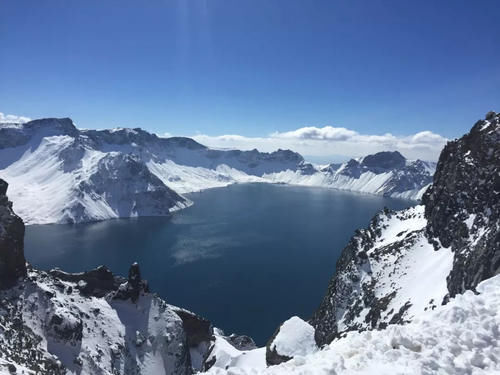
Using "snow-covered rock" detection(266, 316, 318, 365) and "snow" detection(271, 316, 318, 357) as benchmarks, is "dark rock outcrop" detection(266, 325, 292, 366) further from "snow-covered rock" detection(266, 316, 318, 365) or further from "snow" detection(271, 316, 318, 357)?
"snow" detection(271, 316, 318, 357)

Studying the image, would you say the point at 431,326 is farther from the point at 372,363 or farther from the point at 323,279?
the point at 323,279

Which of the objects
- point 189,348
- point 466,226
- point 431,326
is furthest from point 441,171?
point 431,326

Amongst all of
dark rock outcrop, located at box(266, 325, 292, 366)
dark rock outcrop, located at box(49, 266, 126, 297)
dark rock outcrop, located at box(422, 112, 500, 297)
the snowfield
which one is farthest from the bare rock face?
dark rock outcrop, located at box(422, 112, 500, 297)

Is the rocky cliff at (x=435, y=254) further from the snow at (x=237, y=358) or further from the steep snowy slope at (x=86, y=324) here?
the steep snowy slope at (x=86, y=324)

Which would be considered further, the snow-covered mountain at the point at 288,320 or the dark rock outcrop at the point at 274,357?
the snow-covered mountain at the point at 288,320

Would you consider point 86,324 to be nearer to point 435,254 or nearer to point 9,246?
point 9,246

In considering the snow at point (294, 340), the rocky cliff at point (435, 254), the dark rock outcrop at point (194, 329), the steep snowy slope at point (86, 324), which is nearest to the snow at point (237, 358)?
the snow at point (294, 340)

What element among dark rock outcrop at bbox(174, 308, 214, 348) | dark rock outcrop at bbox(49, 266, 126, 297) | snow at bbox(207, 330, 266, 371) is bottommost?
dark rock outcrop at bbox(174, 308, 214, 348)
